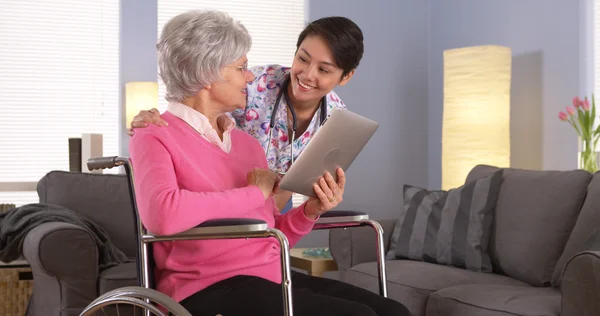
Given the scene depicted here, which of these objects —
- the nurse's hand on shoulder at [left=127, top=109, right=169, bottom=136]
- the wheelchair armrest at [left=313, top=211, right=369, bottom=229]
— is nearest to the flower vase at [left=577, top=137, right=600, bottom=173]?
the wheelchair armrest at [left=313, top=211, right=369, bottom=229]

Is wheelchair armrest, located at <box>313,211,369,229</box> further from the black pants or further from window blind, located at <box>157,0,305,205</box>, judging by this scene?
window blind, located at <box>157,0,305,205</box>

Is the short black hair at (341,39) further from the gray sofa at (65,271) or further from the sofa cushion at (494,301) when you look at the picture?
the gray sofa at (65,271)

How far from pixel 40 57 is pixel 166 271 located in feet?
12.7

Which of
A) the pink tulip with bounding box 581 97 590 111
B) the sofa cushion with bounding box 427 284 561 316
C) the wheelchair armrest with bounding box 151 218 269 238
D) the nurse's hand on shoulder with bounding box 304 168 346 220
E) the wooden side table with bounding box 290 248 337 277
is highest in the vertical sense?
the pink tulip with bounding box 581 97 590 111

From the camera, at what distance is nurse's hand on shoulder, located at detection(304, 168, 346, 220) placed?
2012 mm

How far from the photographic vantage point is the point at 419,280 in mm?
3264

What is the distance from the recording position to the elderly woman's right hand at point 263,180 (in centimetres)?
197

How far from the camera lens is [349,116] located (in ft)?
6.27

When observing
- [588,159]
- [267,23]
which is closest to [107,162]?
[588,159]

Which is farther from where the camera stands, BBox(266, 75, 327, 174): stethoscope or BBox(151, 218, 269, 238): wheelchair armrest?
BBox(266, 75, 327, 174): stethoscope

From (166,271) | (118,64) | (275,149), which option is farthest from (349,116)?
(118,64)

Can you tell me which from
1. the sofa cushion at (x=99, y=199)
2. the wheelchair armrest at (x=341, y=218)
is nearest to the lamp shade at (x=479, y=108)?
the sofa cushion at (x=99, y=199)

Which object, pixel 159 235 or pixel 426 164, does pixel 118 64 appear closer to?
pixel 426 164

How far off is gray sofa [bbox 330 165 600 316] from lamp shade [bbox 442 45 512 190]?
30.7 inches
